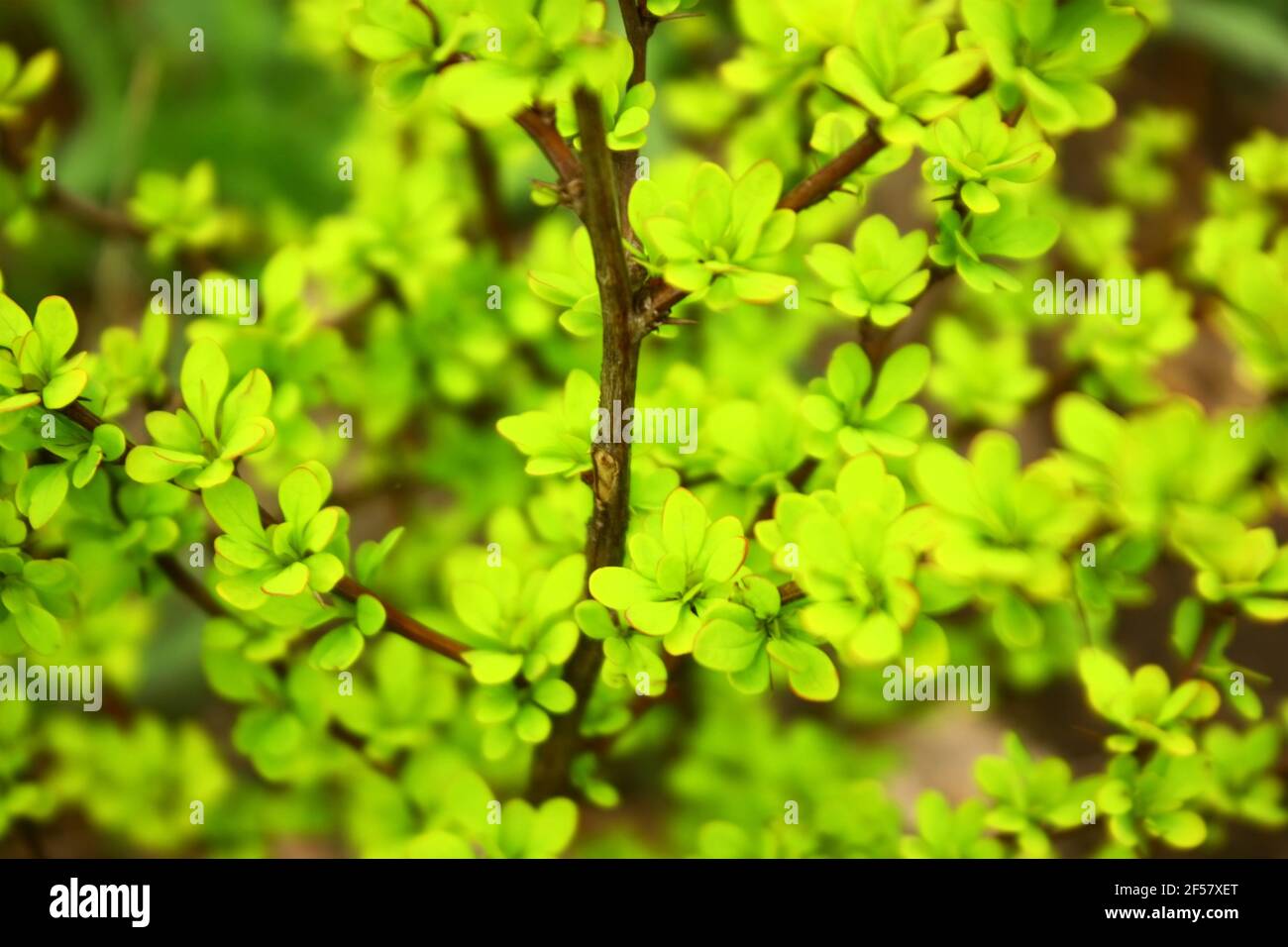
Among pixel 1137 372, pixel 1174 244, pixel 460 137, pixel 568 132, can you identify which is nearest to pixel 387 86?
pixel 568 132

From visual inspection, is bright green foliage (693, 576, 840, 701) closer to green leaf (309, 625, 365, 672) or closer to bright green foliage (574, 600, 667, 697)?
bright green foliage (574, 600, 667, 697)

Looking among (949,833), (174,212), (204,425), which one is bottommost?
(949,833)

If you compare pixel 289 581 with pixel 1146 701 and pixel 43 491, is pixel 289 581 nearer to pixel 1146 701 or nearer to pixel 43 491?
pixel 43 491

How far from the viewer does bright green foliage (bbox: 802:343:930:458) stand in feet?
2.45

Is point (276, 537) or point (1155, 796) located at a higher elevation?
point (276, 537)

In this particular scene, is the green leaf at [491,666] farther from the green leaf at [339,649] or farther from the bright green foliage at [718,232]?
the bright green foliage at [718,232]

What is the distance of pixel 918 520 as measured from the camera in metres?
0.64

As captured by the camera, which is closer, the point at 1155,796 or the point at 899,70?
the point at 899,70

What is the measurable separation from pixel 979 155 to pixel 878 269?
10 cm

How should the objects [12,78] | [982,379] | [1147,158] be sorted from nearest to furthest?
[12,78]
[982,379]
[1147,158]

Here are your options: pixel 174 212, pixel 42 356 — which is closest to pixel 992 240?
pixel 42 356

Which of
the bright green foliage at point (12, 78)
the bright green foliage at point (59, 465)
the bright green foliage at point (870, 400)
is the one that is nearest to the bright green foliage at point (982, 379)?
the bright green foliage at point (870, 400)

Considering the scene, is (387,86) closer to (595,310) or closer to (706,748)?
(595,310)

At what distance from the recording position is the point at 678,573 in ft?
2.21
